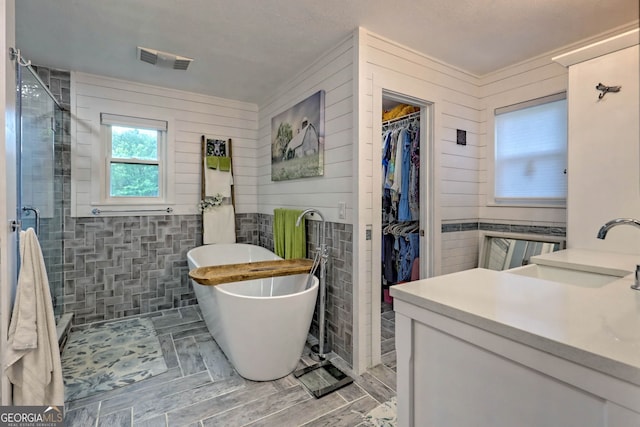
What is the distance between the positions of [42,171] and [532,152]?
4.20 metres

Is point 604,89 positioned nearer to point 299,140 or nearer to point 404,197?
point 404,197

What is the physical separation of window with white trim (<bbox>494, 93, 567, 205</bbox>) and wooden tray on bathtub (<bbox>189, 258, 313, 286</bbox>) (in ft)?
6.72

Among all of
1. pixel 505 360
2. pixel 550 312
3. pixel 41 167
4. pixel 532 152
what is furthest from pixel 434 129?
pixel 41 167

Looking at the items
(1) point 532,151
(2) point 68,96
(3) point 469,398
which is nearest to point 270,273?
(3) point 469,398

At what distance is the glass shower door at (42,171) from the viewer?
1.94 metres

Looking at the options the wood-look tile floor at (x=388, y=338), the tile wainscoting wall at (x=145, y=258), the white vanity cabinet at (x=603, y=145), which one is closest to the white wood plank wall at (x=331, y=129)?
the tile wainscoting wall at (x=145, y=258)

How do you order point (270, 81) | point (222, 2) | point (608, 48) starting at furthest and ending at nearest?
point (270, 81) → point (222, 2) → point (608, 48)

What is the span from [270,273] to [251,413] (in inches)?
35.8

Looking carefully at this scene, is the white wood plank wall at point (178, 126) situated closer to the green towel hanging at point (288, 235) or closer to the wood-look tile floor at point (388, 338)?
the green towel hanging at point (288, 235)

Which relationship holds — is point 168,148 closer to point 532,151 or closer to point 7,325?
point 7,325

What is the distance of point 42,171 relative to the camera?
2.47m

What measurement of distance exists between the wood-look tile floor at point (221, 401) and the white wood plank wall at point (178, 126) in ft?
6.40

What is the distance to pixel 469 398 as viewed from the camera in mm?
881

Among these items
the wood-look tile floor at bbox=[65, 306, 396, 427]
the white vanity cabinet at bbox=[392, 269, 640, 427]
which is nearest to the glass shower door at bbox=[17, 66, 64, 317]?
the wood-look tile floor at bbox=[65, 306, 396, 427]
